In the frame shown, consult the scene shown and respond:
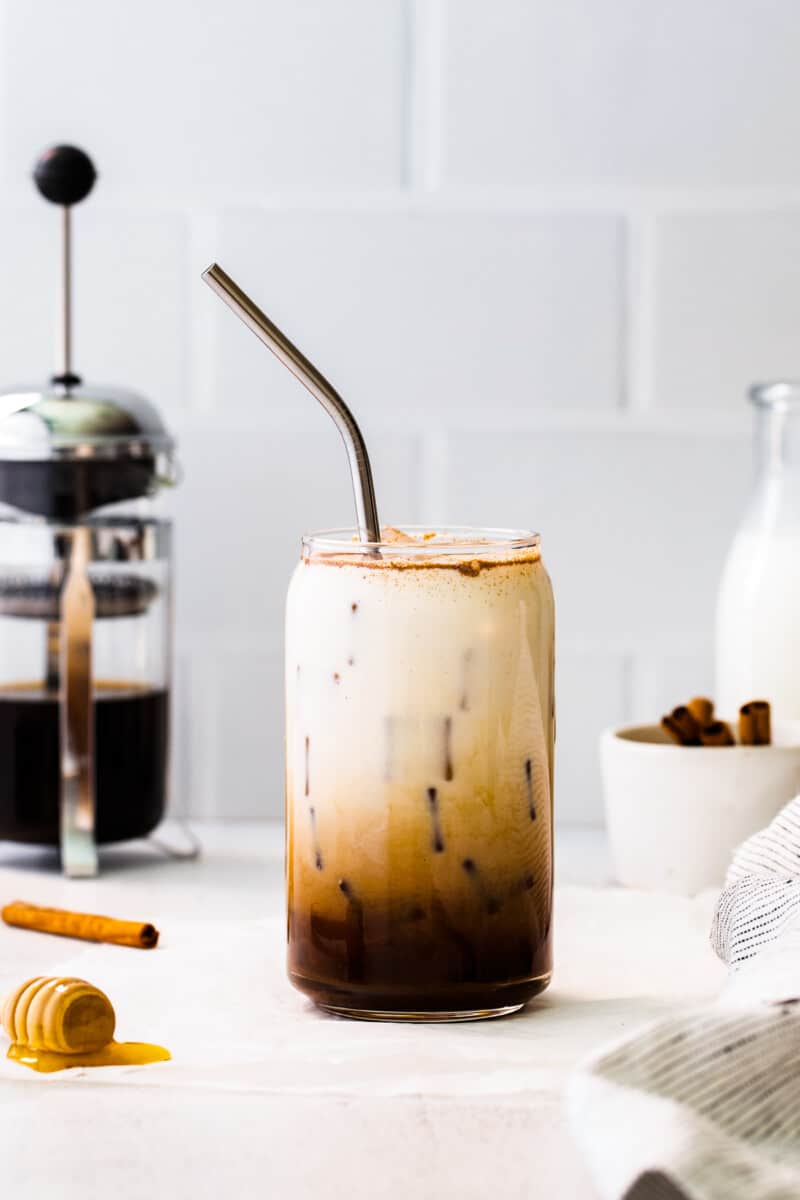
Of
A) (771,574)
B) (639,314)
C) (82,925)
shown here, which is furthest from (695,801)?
(639,314)

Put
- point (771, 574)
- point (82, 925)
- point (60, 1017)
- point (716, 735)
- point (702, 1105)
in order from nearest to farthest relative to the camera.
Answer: point (702, 1105), point (60, 1017), point (82, 925), point (716, 735), point (771, 574)

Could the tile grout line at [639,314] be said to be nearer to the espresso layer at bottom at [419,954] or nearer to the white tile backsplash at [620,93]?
the white tile backsplash at [620,93]

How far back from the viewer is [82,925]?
0.80 metres

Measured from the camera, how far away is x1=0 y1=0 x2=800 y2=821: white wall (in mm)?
1173

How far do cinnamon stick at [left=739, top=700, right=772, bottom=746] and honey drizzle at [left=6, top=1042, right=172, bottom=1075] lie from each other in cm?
41

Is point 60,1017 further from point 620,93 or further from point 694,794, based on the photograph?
point 620,93

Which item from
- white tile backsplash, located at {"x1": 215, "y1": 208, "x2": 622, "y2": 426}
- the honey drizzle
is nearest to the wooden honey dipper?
the honey drizzle

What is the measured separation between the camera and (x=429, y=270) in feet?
3.90

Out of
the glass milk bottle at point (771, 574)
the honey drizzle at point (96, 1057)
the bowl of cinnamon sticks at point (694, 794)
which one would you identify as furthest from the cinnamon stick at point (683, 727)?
the honey drizzle at point (96, 1057)

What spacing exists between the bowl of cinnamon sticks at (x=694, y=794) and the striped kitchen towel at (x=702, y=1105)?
0.28 meters

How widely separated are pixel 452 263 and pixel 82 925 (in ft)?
1.96

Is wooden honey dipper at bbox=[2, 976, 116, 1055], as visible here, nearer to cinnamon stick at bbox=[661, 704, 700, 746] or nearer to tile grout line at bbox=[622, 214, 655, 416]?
cinnamon stick at bbox=[661, 704, 700, 746]

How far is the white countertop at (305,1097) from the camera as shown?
56 centimetres

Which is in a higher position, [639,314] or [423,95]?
[423,95]
